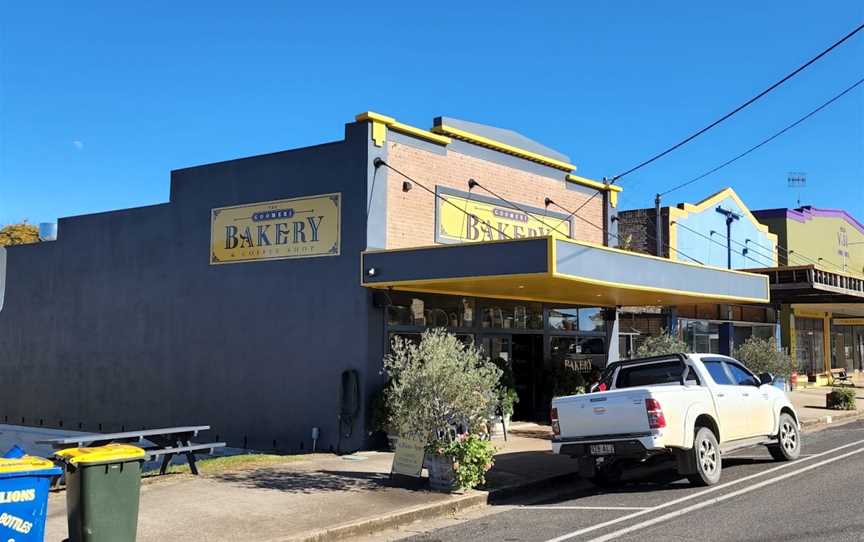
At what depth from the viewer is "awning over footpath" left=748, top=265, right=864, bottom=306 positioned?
24.8 meters

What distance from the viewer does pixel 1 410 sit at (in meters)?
21.0

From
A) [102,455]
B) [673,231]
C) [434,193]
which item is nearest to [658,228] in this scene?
[673,231]

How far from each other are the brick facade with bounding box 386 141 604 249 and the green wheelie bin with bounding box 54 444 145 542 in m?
8.41

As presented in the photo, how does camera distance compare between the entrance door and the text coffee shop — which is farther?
the entrance door

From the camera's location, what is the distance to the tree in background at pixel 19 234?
128 feet

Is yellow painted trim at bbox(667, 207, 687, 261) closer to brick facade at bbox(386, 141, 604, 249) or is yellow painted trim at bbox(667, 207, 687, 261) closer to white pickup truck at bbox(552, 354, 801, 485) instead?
brick facade at bbox(386, 141, 604, 249)

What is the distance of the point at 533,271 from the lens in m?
12.8

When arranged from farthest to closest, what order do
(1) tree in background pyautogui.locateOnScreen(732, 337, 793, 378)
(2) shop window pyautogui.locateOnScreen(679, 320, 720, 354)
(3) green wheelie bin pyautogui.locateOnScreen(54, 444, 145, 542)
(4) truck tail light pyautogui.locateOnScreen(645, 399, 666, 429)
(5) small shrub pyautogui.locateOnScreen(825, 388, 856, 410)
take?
(2) shop window pyautogui.locateOnScreen(679, 320, 720, 354), (5) small shrub pyautogui.locateOnScreen(825, 388, 856, 410), (1) tree in background pyautogui.locateOnScreen(732, 337, 793, 378), (4) truck tail light pyautogui.locateOnScreen(645, 399, 666, 429), (3) green wheelie bin pyautogui.locateOnScreen(54, 444, 145, 542)

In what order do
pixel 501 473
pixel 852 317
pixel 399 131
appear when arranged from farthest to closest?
pixel 852 317 < pixel 399 131 < pixel 501 473

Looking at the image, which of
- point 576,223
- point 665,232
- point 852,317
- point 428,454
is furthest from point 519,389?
point 852,317

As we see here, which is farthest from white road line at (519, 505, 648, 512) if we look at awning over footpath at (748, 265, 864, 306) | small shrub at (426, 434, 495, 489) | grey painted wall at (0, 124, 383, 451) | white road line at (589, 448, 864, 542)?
awning over footpath at (748, 265, 864, 306)

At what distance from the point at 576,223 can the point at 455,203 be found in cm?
477

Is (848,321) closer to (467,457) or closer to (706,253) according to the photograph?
(706,253)

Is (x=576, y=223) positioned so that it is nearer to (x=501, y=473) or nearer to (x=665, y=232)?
(x=665, y=232)
